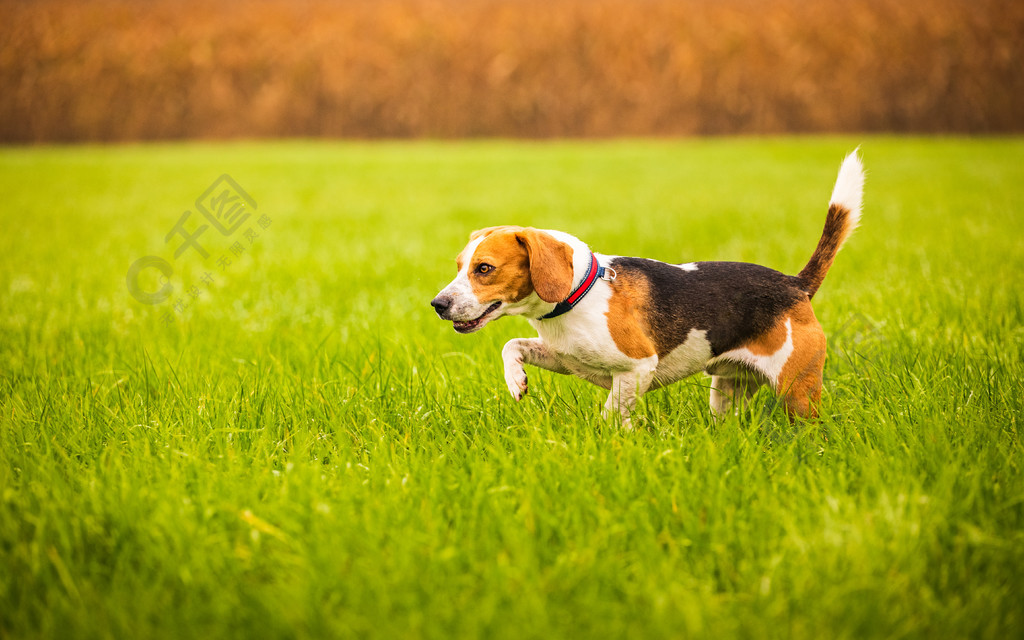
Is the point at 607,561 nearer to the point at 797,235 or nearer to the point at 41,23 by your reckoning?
the point at 797,235

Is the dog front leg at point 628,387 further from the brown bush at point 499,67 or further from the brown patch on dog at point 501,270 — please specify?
the brown bush at point 499,67

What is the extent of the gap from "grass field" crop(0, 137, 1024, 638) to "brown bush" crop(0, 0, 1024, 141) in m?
20.8

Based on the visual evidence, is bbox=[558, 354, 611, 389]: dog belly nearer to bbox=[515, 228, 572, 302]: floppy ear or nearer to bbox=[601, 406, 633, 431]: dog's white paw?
bbox=[601, 406, 633, 431]: dog's white paw

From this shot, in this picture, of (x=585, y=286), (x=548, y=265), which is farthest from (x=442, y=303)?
(x=585, y=286)

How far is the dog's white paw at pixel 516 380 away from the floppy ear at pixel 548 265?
36 centimetres

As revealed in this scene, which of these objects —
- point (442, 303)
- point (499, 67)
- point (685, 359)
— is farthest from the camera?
point (499, 67)

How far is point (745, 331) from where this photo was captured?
3.01m

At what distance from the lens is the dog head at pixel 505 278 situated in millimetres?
2738

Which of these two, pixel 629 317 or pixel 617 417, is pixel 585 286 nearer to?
pixel 629 317

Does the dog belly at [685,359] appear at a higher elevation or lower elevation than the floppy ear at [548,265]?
lower

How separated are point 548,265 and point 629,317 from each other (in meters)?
0.42

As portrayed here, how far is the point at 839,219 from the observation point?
321 cm

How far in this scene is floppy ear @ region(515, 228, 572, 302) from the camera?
2727 millimetres

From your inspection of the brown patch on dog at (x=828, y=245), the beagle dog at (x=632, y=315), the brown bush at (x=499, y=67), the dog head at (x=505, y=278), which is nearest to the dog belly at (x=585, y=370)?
the beagle dog at (x=632, y=315)
